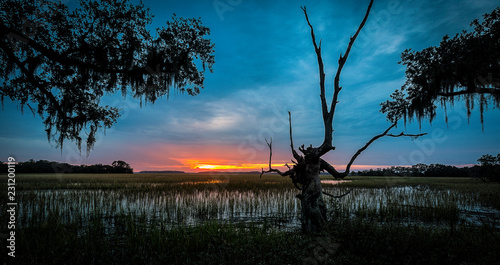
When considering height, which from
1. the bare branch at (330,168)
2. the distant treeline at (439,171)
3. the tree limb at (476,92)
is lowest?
the distant treeline at (439,171)

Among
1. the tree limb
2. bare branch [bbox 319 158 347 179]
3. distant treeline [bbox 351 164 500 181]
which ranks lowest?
distant treeline [bbox 351 164 500 181]

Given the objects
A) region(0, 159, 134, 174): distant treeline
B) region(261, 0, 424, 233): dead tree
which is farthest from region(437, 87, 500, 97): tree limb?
region(0, 159, 134, 174): distant treeline

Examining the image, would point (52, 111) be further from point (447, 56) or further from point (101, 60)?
point (447, 56)

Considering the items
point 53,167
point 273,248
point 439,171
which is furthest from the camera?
point 439,171

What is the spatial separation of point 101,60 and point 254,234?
30.3 feet

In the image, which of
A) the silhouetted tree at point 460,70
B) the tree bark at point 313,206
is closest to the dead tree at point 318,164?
the tree bark at point 313,206

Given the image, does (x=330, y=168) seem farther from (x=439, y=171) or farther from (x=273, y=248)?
(x=439, y=171)

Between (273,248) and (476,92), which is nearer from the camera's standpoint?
(273,248)

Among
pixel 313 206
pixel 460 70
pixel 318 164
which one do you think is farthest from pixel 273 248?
pixel 460 70

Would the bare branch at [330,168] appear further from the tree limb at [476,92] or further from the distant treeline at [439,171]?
the distant treeline at [439,171]

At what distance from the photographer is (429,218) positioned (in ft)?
30.3

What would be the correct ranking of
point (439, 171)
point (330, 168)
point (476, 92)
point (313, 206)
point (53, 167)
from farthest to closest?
point (439, 171) → point (53, 167) → point (476, 92) → point (330, 168) → point (313, 206)

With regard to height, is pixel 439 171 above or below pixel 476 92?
below

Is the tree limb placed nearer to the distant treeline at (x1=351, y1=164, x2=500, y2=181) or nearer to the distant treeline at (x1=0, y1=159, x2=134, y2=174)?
the distant treeline at (x1=351, y1=164, x2=500, y2=181)
